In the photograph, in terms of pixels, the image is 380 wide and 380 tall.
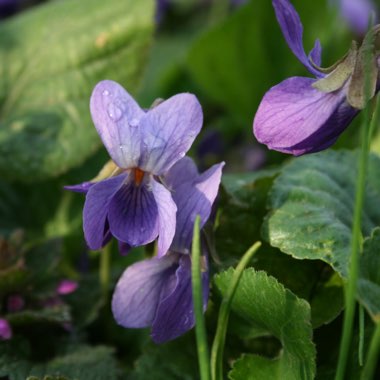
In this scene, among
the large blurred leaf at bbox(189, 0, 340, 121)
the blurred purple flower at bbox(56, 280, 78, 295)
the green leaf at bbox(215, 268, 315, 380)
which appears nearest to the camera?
the green leaf at bbox(215, 268, 315, 380)

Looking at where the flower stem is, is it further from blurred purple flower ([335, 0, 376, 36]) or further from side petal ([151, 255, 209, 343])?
blurred purple flower ([335, 0, 376, 36])

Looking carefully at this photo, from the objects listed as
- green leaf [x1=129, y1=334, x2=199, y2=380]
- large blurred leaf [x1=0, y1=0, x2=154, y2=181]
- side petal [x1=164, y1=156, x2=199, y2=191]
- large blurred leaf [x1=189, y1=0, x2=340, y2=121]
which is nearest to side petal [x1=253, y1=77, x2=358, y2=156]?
side petal [x1=164, y1=156, x2=199, y2=191]

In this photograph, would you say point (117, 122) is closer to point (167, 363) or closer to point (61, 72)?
point (167, 363)

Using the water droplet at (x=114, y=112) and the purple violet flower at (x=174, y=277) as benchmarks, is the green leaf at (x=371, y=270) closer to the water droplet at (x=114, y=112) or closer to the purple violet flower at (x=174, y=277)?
the purple violet flower at (x=174, y=277)

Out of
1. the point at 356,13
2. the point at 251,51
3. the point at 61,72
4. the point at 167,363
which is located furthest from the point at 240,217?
the point at 356,13

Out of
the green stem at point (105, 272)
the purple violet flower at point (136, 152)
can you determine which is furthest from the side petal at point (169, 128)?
the green stem at point (105, 272)

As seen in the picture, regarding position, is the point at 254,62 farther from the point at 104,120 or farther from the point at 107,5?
the point at 104,120

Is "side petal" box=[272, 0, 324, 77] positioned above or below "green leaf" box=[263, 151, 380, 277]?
above

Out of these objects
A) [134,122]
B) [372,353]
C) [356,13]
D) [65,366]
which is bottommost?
[356,13]
